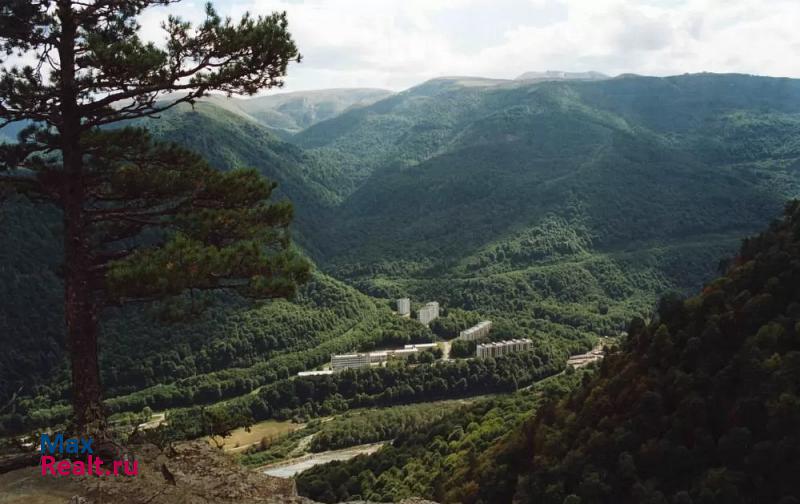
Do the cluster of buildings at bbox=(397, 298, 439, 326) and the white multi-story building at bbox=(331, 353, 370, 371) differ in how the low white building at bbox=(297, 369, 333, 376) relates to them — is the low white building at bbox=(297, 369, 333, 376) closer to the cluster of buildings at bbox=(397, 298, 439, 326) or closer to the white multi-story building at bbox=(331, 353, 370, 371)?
the white multi-story building at bbox=(331, 353, 370, 371)

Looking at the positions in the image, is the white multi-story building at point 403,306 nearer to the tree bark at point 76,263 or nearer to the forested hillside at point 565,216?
the forested hillside at point 565,216

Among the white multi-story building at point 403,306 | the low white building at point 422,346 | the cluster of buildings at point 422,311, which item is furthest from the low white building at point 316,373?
the white multi-story building at point 403,306

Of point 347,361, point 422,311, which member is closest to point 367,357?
point 347,361

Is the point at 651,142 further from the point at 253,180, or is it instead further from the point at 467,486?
the point at 253,180

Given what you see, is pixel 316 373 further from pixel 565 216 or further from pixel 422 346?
pixel 565 216

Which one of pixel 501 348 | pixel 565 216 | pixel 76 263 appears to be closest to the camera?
pixel 76 263

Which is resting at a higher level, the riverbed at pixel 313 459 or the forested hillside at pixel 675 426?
the forested hillside at pixel 675 426
